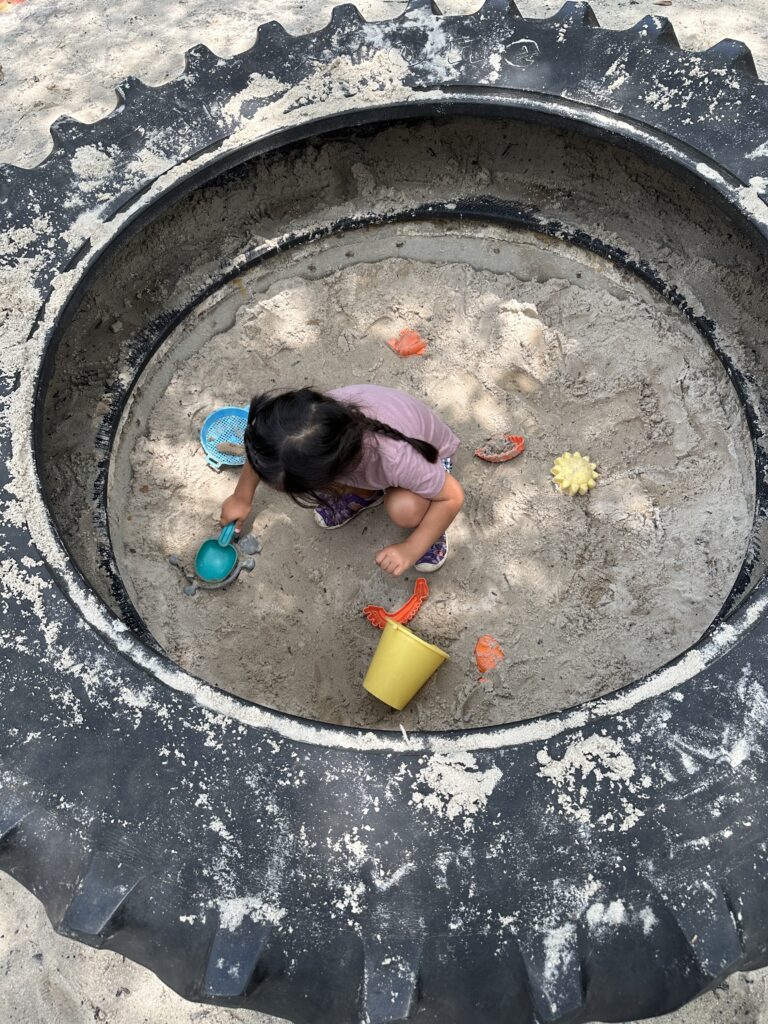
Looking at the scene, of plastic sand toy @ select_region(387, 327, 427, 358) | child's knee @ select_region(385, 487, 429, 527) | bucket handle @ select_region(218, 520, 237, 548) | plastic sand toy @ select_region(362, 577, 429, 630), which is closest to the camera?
child's knee @ select_region(385, 487, 429, 527)

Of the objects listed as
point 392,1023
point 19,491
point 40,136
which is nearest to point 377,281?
point 19,491

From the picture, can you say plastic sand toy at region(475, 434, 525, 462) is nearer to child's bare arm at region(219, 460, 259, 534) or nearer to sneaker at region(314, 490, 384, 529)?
sneaker at region(314, 490, 384, 529)

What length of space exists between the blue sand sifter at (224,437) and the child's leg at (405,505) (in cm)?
54

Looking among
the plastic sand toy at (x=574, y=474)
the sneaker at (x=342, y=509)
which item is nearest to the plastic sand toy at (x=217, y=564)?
the sneaker at (x=342, y=509)

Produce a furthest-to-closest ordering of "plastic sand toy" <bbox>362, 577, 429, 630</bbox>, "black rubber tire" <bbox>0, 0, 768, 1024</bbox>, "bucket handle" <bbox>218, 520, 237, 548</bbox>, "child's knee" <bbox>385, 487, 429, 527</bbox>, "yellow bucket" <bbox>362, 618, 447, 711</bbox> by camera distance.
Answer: "bucket handle" <bbox>218, 520, 237, 548</bbox>, "plastic sand toy" <bbox>362, 577, 429, 630</bbox>, "child's knee" <bbox>385, 487, 429, 527</bbox>, "yellow bucket" <bbox>362, 618, 447, 711</bbox>, "black rubber tire" <bbox>0, 0, 768, 1024</bbox>

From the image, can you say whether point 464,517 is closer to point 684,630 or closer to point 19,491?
point 684,630

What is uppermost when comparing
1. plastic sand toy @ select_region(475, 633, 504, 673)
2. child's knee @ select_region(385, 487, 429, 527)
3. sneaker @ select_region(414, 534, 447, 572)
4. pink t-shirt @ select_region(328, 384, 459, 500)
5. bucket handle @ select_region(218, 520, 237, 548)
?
pink t-shirt @ select_region(328, 384, 459, 500)

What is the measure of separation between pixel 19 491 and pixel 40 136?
2054mm

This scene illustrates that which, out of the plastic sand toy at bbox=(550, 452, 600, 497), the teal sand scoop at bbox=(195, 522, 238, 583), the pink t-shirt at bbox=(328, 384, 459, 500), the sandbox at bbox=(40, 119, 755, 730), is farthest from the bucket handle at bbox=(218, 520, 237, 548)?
the plastic sand toy at bbox=(550, 452, 600, 497)

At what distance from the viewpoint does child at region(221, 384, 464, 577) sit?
5.33 ft

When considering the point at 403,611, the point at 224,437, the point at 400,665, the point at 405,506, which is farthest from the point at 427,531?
the point at 224,437

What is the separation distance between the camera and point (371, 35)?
2230 millimetres

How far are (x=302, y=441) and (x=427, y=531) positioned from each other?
0.49 m

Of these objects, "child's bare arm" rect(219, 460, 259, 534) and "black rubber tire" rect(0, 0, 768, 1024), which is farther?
"child's bare arm" rect(219, 460, 259, 534)
